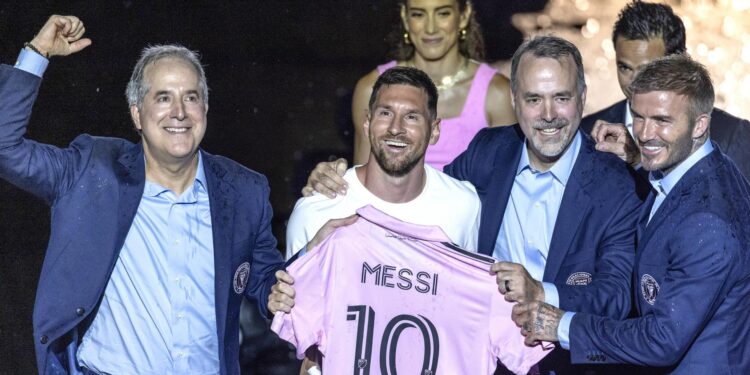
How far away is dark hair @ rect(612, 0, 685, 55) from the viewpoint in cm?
414

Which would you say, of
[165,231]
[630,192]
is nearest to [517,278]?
[630,192]

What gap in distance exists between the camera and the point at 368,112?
3.41m

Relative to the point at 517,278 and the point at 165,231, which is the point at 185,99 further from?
the point at 517,278

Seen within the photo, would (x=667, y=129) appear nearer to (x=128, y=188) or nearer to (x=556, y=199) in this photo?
(x=556, y=199)

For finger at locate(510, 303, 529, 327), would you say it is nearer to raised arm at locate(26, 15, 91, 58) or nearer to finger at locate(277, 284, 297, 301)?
finger at locate(277, 284, 297, 301)

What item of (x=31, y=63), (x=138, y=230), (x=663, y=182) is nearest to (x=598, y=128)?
(x=663, y=182)

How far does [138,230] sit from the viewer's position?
313 centimetres

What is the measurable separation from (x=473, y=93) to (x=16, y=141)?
1978 mm

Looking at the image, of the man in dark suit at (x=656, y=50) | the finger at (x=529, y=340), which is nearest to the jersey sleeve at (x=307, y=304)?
the finger at (x=529, y=340)

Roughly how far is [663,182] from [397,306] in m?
0.78

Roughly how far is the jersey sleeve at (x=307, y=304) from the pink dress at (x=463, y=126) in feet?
4.12

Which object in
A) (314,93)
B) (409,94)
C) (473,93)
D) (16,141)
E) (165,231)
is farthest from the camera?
(314,93)

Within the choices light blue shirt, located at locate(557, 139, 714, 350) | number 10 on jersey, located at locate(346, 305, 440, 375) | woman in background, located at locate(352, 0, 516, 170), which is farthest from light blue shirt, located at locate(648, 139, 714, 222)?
woman in background, located at locate(352, 0, 516, 170)

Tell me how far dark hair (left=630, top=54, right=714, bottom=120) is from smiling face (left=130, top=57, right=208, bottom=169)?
1211 mm
